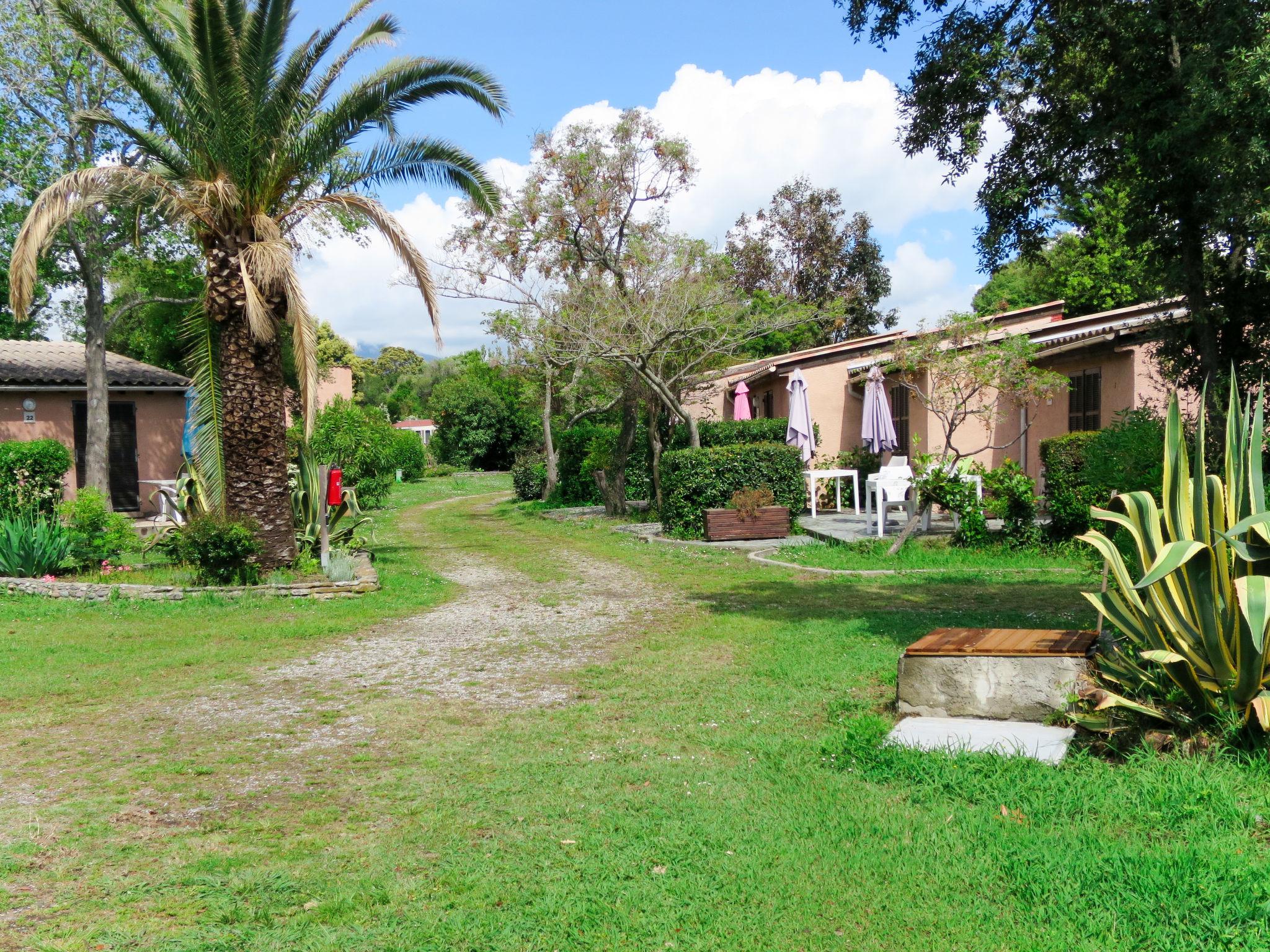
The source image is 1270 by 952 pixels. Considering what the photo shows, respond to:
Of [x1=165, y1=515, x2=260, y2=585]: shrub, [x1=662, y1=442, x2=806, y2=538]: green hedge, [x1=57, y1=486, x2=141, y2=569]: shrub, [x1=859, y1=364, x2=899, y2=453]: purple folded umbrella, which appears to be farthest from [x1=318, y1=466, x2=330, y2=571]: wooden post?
[x1=859, y1=364, x2=899, y2=453]: purple folded umbrella

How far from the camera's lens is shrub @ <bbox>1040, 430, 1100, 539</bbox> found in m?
12.7

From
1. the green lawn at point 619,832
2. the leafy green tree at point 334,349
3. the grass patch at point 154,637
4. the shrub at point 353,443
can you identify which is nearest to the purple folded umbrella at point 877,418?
the grass patch at point 154,637

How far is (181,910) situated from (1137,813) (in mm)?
3867

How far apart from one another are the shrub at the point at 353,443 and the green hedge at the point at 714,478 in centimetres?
754

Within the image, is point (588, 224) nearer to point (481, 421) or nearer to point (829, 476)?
point (829, 476)

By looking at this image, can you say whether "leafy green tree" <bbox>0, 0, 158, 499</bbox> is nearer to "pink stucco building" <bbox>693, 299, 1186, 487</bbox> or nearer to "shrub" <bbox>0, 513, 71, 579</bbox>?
"shrub" <bbox>0, 513, 71, 579</bbox>

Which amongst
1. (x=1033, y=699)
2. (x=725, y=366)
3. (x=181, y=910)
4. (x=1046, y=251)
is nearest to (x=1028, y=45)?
(x=1033, y=699)

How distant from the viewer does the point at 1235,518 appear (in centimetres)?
497

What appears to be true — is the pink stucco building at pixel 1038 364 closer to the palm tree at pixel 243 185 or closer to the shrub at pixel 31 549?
the palm tree at pixel 243 185

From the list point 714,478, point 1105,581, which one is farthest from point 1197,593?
point 714,478

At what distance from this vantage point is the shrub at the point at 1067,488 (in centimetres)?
1269

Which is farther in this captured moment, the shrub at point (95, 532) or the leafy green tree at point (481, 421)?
the leafy green tree at point (481, 421)

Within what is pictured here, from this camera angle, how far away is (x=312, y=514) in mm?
13828

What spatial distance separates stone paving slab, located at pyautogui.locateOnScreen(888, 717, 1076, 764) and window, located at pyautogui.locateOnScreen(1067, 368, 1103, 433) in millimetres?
12089
